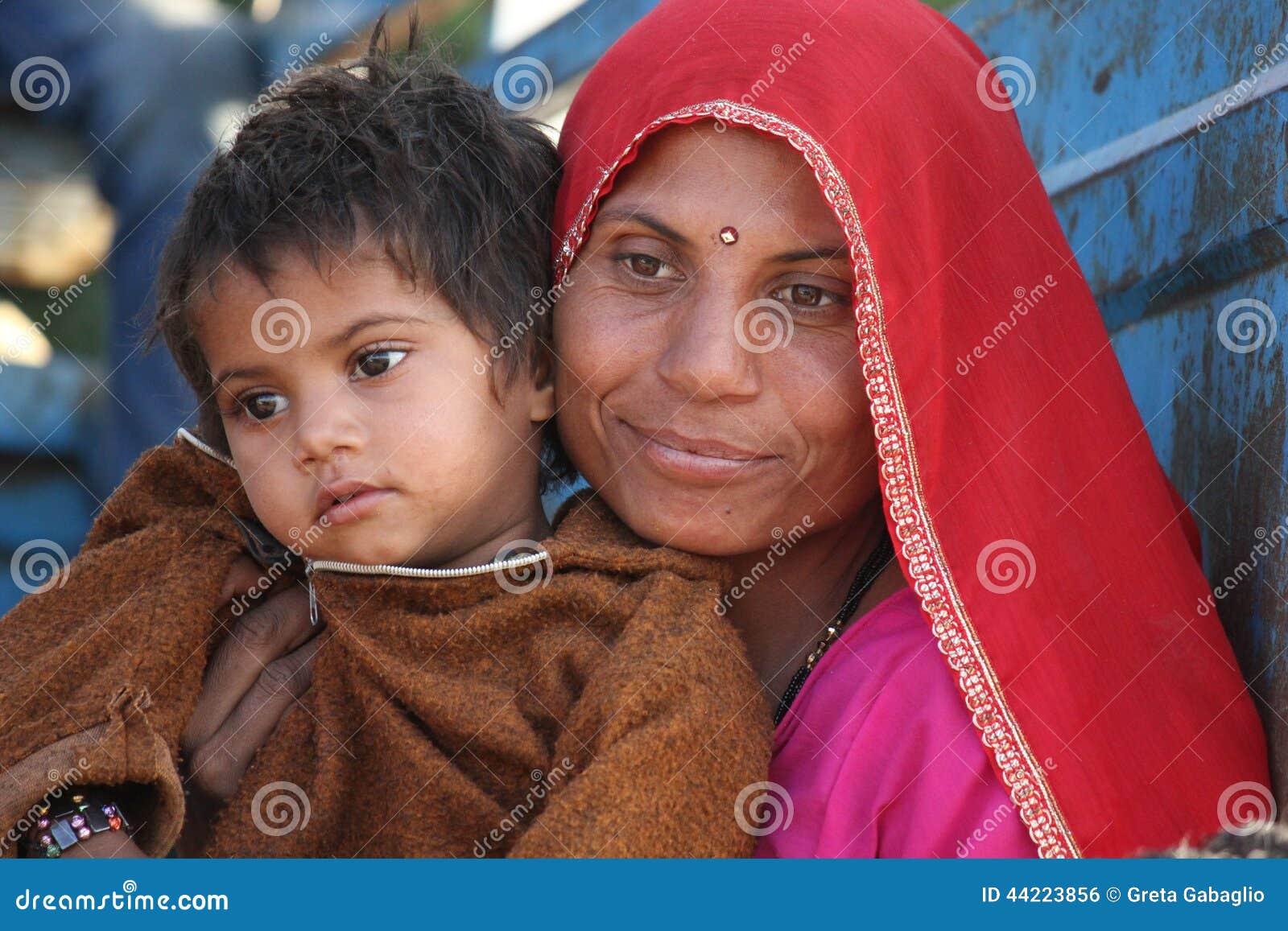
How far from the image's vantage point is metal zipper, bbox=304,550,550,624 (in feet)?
7.04

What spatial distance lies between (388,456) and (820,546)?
2.37 ft

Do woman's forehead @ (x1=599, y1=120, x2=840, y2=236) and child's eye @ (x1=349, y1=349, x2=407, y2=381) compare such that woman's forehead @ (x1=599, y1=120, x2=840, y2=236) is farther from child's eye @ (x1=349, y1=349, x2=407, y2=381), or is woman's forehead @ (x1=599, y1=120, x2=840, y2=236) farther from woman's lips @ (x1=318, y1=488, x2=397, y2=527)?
woman's lips @ (x1=318, y1=488, x2=397, y2=527)

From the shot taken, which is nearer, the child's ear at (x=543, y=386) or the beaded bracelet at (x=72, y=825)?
the beaded bracelet at (x=72, y=825)

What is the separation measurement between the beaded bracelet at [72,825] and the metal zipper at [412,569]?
0.42 metres

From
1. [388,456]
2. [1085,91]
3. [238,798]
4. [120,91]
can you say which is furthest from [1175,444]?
[120,91]

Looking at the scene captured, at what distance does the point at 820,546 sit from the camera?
2383 millimetres

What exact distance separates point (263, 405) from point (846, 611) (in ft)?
3.16

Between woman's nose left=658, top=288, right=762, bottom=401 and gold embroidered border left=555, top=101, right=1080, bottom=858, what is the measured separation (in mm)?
164

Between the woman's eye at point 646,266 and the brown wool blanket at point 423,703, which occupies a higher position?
the woman's eye at point 646,266

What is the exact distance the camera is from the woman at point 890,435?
1915 mm

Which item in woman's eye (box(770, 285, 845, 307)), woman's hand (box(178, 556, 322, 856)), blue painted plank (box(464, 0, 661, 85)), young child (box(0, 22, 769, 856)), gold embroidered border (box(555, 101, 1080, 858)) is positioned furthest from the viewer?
blue painted plank (box(464, 0, 661, 85))

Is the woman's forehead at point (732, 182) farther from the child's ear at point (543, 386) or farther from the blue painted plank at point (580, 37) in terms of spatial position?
the blue painted plank at point (580, 37)

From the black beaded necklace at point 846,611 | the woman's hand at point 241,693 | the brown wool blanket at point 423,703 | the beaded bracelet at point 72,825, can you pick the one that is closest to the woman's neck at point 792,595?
the black beaded necklace at point 846,611

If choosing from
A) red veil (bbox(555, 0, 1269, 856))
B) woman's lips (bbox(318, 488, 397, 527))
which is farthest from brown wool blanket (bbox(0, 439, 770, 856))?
red veil (bbox(555, 0, 1269, 856))
